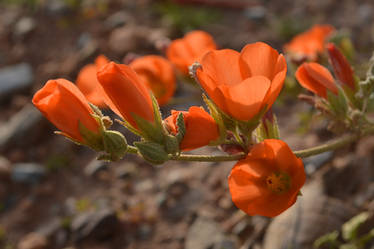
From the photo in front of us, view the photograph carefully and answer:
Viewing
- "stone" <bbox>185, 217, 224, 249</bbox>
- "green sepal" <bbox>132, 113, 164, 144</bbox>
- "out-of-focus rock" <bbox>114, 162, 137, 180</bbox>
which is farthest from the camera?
"out-of-focus rock" <bbox>114, 162, 137, 180</bbox>

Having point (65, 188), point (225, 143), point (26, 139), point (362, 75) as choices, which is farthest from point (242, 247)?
point (26, 139)

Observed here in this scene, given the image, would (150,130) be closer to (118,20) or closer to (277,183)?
(277,183)

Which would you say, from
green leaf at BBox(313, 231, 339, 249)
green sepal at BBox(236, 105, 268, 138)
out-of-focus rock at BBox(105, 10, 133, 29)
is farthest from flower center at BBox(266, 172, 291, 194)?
out-of-focus rock at BBox(105, 10, 133, 29)

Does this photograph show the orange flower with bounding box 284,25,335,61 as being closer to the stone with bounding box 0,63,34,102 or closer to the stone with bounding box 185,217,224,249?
the stone with bounding box 185,217,224,249

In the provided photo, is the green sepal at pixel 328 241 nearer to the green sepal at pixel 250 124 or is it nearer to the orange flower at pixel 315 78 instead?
the orange flower at pixel 315 78

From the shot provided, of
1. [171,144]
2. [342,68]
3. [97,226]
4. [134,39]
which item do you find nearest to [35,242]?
[97,226]

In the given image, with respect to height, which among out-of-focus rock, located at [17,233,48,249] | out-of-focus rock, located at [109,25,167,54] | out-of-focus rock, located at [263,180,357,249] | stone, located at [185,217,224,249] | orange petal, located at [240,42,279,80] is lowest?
out-of-focus rock, located at [17,233,48,249]
